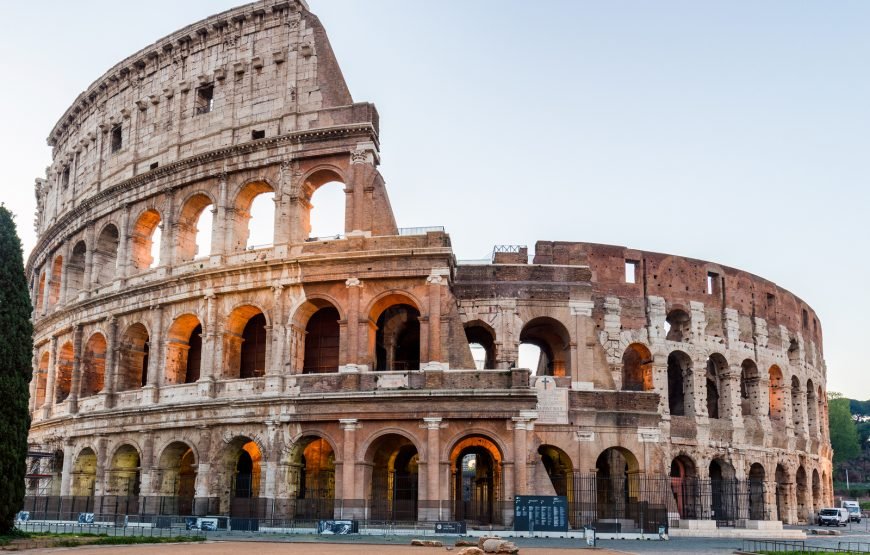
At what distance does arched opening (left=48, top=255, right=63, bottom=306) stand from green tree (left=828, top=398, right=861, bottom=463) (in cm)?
5918

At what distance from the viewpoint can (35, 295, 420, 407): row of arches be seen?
27.5m

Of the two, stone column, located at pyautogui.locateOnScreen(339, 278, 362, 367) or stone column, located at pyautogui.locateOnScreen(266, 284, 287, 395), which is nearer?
stone column, located at pyautogui.locateOnScreen(339, 278, 362, 367)

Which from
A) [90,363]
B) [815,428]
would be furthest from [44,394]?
[815,428]

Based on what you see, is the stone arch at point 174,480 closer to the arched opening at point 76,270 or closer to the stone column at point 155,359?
the stone column at point 155,359

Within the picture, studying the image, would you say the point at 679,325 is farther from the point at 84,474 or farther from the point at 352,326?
the point at 84,474

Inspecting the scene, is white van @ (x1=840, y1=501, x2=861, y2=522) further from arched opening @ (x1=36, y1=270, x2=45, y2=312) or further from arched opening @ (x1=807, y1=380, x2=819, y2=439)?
arched opening @ (x1=36, y1=270, x2=45, y2=312)

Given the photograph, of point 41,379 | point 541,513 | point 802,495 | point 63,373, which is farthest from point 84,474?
point 802,495

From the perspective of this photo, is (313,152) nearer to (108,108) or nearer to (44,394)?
(108,108)

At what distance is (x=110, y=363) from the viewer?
30047 millimetres

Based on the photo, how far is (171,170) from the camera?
30.2 m

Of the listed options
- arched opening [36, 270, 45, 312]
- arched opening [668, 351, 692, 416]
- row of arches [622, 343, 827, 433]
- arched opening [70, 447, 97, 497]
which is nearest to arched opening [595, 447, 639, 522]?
row of arches [622, 343, 827, 433]

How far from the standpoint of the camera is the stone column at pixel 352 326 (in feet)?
84.8

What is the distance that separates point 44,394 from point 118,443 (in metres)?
8.40

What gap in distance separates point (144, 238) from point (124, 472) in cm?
846
